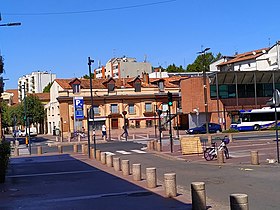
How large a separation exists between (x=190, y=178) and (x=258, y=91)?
164ft

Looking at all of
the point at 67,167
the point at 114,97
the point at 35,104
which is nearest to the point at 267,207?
the point at 67,167

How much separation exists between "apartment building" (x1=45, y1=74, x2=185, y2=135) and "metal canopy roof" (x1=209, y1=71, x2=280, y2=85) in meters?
8.64

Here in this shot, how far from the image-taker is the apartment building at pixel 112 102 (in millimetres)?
69188

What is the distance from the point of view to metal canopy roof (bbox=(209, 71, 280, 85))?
2409 inches

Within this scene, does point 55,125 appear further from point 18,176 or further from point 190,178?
point 190,178

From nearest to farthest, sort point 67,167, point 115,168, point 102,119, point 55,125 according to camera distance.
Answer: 1. point 115,168
2. point 67,167
3. point 102,119
4. point 55,125

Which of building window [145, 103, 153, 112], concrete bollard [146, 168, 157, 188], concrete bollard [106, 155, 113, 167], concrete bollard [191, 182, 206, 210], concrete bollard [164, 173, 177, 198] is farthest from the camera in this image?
building window [145, 103, 153, 112]

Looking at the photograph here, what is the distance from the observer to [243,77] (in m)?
62.2

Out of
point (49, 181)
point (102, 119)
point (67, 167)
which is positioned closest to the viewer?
point (49, 181)

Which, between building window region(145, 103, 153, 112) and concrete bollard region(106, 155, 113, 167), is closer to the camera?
concrete bollard region(106, 155, 113, 167)

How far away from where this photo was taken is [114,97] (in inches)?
2793

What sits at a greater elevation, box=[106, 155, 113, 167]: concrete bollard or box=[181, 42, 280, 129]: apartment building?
box=[181, 42, 280, 129]: apartment building

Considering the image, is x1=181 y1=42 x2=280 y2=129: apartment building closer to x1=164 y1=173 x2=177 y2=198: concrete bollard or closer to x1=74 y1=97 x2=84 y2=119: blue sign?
x1=74 y1=97 x2=84 y2=119: blue sign

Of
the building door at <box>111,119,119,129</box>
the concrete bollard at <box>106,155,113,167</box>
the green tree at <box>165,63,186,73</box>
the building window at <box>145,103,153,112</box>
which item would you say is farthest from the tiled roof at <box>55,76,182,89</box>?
the concrete bollard at <box>106,155,113,167</box>
